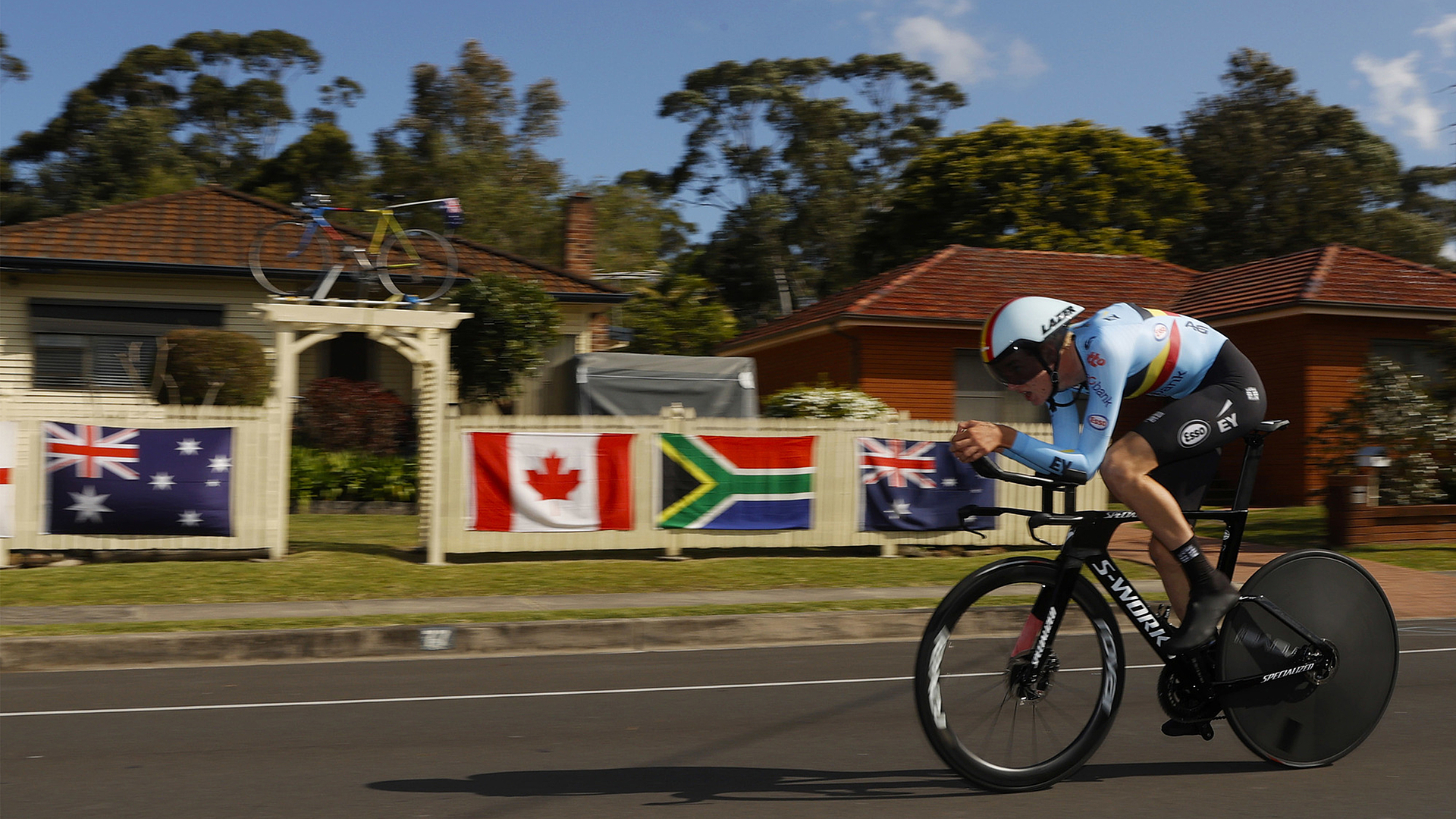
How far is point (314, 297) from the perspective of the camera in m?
13.7

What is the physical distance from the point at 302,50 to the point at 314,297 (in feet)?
157

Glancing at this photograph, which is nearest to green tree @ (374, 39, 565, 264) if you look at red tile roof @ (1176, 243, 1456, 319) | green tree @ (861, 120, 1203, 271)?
green tree @ (861, 120, 1203, 271)

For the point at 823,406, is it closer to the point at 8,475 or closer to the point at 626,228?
the point at 8,475

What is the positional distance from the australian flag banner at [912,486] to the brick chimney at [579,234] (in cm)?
1440

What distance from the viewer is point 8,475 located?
1220 cm

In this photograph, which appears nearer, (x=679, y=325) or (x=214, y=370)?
(x=214, y=370)

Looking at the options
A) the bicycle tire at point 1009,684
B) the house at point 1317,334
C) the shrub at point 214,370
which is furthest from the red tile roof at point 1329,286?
the bicycle tire at point 1009,684

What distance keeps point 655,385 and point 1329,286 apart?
11.2m

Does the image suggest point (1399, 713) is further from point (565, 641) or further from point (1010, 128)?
Answer: point (1010, 128)

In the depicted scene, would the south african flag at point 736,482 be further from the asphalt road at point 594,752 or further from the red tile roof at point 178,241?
the red tile roof at point 178,241

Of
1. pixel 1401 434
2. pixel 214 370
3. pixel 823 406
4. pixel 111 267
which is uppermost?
pixel 111 267

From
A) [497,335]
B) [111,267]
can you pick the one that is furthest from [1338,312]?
[111,267]

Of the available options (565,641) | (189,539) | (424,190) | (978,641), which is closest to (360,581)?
(189,539)

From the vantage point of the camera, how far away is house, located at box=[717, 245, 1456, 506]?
21.1m
